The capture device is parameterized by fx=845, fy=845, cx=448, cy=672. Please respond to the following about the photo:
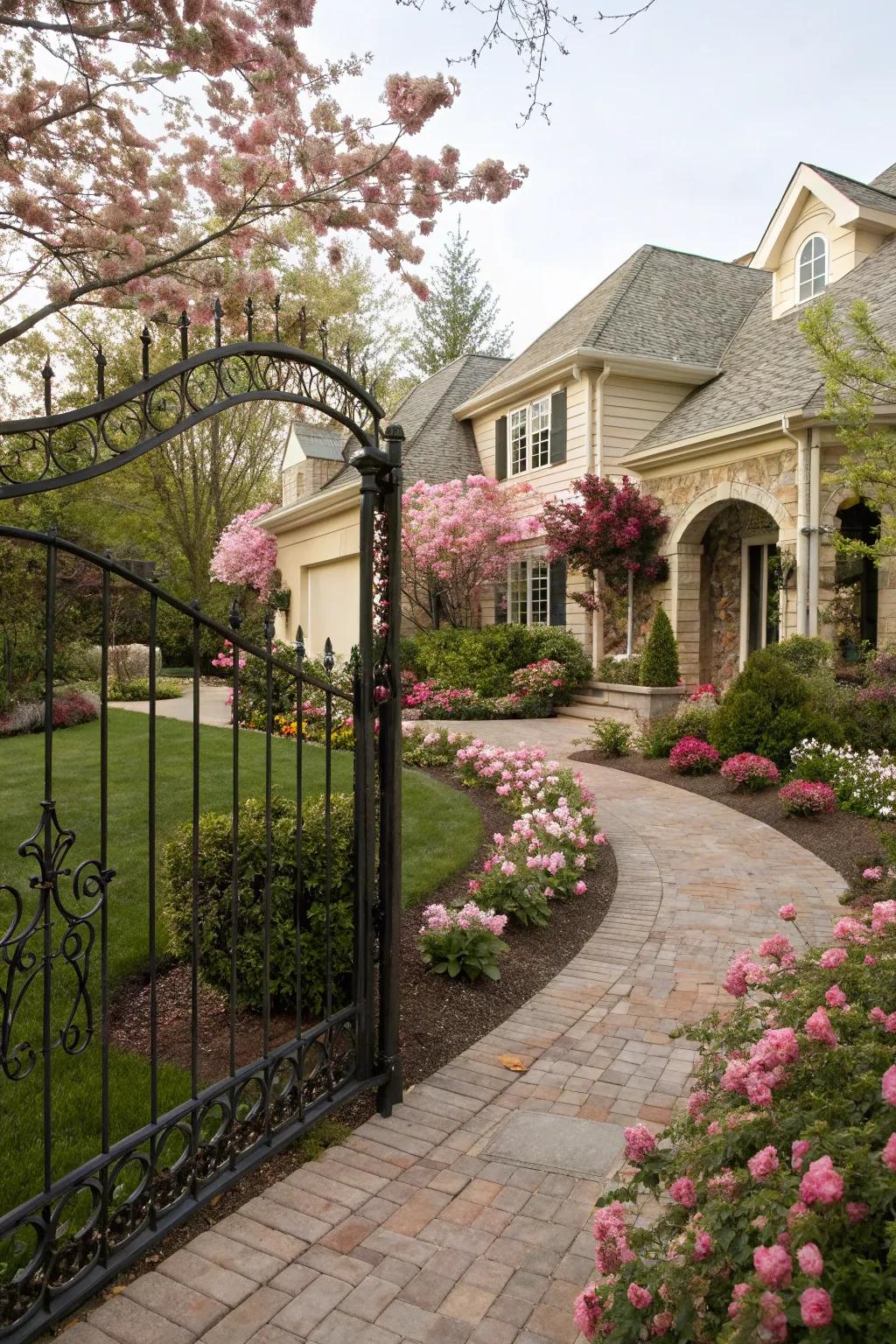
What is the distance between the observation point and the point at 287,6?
4.65m

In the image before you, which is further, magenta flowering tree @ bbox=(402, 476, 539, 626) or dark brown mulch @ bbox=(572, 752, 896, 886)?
magenta flowering tree @ bbox=(402, 476, 539, 626)

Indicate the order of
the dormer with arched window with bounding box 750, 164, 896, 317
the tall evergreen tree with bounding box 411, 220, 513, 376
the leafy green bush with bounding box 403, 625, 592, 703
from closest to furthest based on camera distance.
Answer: the dormer with arched window with bounding box 750, 164, 896, 317
the leafy green bush with bounding box 403, 625, 592, 703
the tall evergreen tree with bounding box 411, 220, 513, 376

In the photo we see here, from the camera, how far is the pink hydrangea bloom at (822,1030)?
72.6 inches

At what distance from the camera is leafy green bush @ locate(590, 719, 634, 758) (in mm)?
10344

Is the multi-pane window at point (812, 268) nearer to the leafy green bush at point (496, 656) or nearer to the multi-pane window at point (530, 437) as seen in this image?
the multi-pane window at point (530, 437)

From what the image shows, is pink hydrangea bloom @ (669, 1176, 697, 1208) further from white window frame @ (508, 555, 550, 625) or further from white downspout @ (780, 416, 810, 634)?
white window frame @ (508, 555, 550, 625)

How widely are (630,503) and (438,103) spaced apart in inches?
347

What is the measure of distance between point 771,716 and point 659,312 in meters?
9.79

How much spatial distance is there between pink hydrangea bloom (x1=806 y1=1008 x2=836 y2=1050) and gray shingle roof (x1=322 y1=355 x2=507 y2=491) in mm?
15016

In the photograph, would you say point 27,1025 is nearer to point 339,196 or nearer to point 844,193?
point 339,196

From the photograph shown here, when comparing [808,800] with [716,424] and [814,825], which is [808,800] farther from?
[716,424]

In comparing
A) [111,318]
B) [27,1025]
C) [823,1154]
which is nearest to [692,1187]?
[823,1154]

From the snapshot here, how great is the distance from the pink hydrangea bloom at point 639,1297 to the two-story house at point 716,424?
10028 millimetres

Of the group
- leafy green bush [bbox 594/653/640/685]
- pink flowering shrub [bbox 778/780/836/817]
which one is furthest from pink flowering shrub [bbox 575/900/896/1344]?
leafy green bush [bbox 594/653/640/685]
